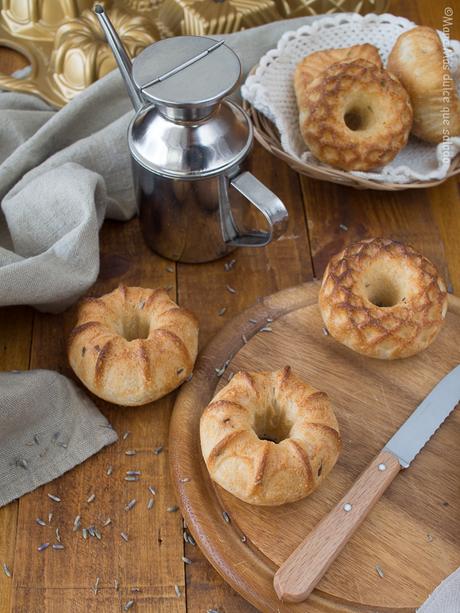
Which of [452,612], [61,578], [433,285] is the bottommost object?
[61,578]

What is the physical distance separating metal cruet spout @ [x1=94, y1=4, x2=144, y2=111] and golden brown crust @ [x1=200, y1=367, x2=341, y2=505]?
0.72m

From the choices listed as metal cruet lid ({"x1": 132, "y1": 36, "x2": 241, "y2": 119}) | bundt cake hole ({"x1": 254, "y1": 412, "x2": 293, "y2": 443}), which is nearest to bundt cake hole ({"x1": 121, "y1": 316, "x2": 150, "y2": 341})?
bundt cake hole ({"x1": 254, "y1": 412, "x2": 293, "y2": 443})

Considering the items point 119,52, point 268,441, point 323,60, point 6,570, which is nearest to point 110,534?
point 6,570

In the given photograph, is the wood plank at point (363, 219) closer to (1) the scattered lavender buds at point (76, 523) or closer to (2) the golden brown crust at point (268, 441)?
(2) the golden brown crust at point (268, 441)

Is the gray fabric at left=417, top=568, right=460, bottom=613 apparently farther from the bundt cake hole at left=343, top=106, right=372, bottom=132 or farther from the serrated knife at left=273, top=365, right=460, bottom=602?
the bundt cake hole at left=343, top=106, right=372, bottom=132

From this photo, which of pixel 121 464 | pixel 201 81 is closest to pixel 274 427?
pixel 121 464

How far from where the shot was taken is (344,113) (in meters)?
2.05

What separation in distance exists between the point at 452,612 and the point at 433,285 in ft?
2.31

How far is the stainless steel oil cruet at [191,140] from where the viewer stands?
1.69 metres

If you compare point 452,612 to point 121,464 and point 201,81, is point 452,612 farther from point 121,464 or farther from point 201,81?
point 201,81

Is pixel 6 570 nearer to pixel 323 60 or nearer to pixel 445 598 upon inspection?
pixel 445 598

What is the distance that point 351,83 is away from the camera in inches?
79.6

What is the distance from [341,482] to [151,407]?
44 centimetres

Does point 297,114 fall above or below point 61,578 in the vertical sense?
above
